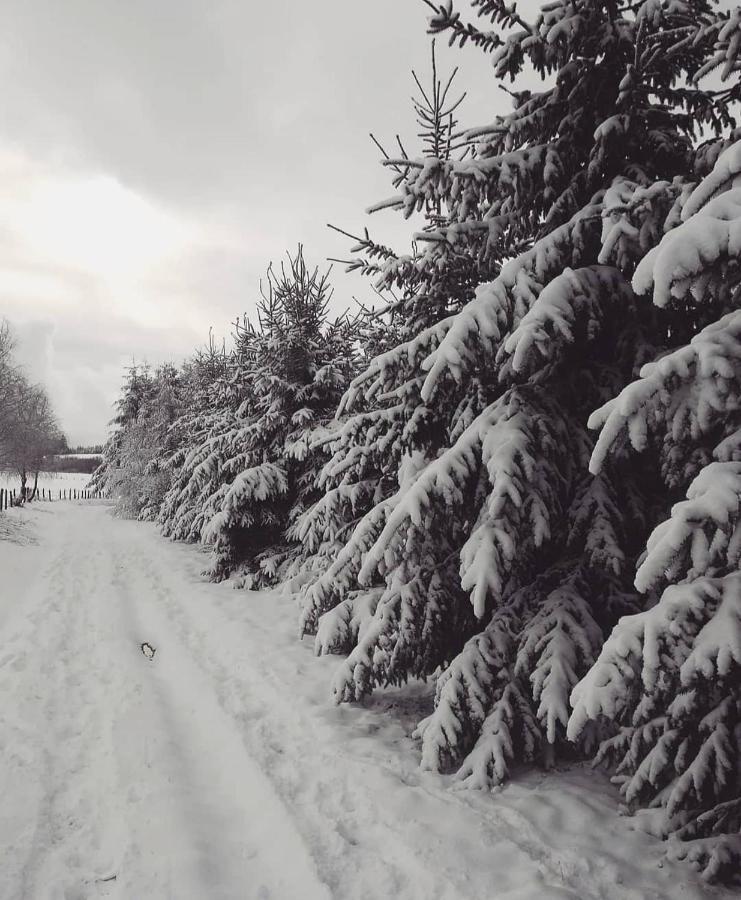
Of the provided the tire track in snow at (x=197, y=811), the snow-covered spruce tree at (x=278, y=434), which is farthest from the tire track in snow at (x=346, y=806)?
the snow-covered spruce tree at (x=278, y=434)

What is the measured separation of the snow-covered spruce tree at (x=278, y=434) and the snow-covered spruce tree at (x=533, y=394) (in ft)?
19.1

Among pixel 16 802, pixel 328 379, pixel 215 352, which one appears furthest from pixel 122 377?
pixel 16 802

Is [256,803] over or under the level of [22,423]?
under

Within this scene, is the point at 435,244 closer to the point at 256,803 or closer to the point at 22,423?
the point at 256,803

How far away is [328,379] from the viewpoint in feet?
35.8

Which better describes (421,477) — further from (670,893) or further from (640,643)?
(670,893)

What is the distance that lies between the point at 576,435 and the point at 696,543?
74.1 inches

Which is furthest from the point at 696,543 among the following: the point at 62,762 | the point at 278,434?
the point at 278,434

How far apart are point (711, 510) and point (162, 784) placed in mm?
4341

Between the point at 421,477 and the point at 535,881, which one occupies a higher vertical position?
the point at 421,477

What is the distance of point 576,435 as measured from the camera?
4102 mm

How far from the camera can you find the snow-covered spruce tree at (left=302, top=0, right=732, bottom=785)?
3627 mm

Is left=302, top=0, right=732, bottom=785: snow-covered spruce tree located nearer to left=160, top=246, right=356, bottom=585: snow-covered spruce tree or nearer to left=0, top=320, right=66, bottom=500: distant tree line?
left=160, top=246, right=356, bottom=585: snow-covered spruce tree

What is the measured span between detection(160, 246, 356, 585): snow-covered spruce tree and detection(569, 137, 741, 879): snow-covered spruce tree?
7903 millimetres
